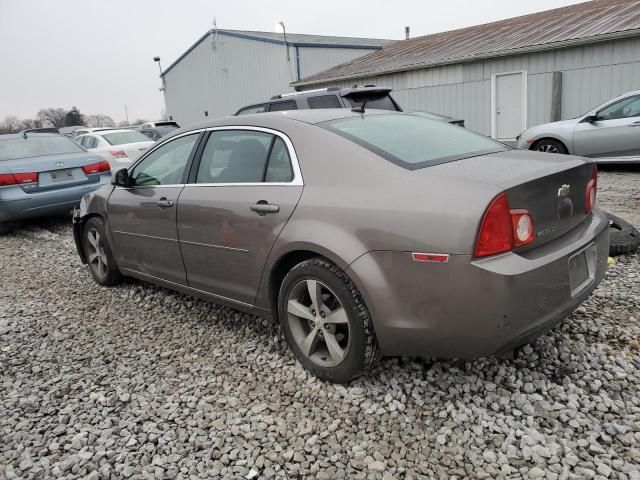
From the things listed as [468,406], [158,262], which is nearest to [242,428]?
[468,406]

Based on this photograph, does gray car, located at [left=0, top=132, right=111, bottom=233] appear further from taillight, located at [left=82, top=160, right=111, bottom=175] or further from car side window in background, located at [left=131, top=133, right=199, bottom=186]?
car side window in background, located at [left=131, top=133, right=199, bottom=186]

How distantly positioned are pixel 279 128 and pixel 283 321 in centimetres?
118

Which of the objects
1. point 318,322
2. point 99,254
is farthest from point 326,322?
point 99,254

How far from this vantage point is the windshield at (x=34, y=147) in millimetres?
7630

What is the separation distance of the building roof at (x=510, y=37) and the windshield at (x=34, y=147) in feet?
35.8

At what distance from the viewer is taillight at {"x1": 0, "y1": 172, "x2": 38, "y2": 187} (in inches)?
277

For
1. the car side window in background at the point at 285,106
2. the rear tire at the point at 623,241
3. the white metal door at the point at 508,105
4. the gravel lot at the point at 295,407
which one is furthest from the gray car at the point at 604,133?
the gravel lot at the point at 295,407

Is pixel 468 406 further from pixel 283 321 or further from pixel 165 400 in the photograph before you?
pixel 165 400

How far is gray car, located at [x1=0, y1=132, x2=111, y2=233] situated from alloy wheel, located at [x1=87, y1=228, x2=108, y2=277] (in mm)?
2973

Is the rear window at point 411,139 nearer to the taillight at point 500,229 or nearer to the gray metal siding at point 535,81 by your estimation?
the taillight at point 500,229

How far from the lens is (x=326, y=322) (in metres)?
2.78

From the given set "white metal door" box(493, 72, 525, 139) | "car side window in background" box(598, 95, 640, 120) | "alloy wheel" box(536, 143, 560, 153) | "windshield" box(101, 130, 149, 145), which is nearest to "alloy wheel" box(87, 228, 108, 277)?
"windshield" box(101, 130, 149, 145)

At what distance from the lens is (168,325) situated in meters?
3.89

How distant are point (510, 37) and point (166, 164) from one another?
1396 cm
